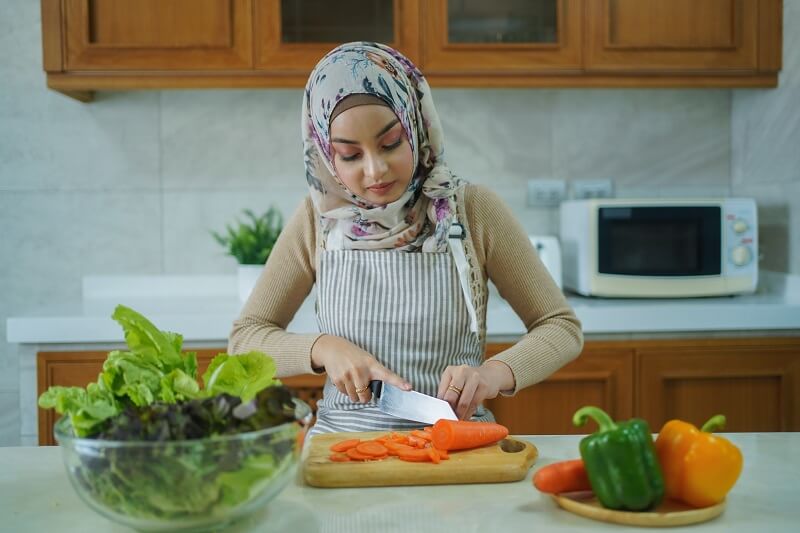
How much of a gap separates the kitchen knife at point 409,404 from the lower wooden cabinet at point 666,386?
925 mm

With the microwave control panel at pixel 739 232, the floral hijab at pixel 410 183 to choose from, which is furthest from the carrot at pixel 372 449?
the microwave control panel at pixel 739 232

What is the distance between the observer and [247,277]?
2486mm

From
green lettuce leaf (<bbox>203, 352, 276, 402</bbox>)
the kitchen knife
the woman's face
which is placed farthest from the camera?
the woman's face

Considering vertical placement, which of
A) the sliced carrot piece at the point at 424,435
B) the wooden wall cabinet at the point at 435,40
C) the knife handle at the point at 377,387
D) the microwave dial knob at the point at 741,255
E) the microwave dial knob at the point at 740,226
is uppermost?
the wooden wall cabinet at the point at 435,40

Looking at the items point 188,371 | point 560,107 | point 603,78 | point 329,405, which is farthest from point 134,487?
point 560,107

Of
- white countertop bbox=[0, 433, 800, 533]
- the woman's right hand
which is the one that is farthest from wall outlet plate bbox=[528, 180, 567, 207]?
white countertop bbox=[0, 433, 800, 533]

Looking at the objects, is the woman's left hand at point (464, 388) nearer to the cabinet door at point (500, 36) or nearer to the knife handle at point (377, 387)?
the knife handle at point (377, 387)

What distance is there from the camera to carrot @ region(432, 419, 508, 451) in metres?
1.12

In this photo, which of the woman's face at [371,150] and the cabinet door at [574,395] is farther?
the cabinet door at [574,395]

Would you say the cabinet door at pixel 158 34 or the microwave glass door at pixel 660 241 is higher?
the cabinet door at pixel 158 34

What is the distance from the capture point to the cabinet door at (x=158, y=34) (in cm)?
245

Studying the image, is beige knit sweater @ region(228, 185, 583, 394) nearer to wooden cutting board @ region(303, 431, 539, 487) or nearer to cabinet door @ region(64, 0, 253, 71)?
wooden cutting board @ region(303, 431, 539, 487)

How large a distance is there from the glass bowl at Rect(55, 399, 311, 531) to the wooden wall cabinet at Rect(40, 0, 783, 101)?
5.93ft

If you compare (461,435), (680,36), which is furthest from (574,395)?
(461,435)
